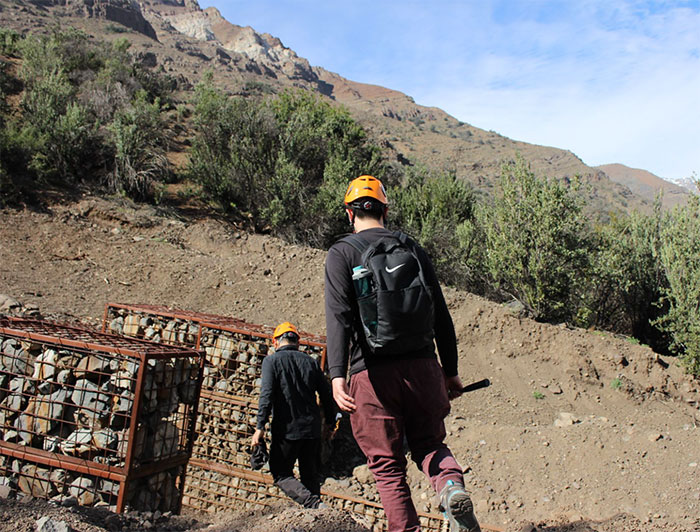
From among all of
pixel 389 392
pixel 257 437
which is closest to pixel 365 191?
pixel 389 392

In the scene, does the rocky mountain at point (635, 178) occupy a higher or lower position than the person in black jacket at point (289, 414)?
higher

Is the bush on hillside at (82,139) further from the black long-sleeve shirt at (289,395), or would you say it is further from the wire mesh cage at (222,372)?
the black long-sleeve shirt at (289,395)

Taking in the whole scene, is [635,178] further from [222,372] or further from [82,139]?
[222,372]

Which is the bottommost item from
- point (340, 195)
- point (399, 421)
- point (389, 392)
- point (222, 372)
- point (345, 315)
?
point (222, 372)

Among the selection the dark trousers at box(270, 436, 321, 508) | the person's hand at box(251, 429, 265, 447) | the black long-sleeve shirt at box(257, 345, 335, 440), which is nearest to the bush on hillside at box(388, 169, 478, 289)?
the black long-sleeve shirt at box(257, 345, 335, 440)

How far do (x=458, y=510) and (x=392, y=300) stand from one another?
90 centimetres

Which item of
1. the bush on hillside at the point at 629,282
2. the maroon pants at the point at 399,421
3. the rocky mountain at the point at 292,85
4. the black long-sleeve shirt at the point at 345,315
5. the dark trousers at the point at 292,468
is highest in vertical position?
the rocky mountain at the point at 292,85

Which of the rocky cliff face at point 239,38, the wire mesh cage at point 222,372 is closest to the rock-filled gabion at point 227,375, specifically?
the wire mesh cage at point 222,372

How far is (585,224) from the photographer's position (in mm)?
10422

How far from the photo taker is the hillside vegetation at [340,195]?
10094mm

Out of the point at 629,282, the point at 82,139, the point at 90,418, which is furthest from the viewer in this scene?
the point at 82,139

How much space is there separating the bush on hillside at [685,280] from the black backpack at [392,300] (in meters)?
8.51

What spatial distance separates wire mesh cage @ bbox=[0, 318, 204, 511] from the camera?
3.08 meters

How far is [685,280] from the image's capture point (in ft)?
30.5
